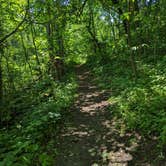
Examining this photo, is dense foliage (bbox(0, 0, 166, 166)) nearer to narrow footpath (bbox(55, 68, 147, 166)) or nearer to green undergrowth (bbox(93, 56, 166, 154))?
green undergrowth (bbox(93, 56, 166, 154))

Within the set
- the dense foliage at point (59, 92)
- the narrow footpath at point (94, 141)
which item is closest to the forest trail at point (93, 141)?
the narrow footpath at point (94, 141)

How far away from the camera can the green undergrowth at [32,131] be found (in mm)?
4965

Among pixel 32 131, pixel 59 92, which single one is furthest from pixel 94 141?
pixel 59 92

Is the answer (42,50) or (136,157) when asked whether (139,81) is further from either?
(42,50)

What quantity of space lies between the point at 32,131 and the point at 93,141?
5.59 feet

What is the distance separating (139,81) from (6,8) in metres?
6.70

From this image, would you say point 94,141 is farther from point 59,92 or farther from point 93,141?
point 59,92

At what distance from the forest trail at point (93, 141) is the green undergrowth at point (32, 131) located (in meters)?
0.31

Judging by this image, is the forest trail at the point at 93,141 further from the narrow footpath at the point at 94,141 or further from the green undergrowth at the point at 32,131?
the green undergrowth at the point at 32,131

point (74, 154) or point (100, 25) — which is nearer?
point (74, 154)

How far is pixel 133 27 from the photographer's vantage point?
16.6m

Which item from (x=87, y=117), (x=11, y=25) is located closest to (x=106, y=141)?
(x=87, y=117)

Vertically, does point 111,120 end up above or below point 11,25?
below

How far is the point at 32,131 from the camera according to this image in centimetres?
660
